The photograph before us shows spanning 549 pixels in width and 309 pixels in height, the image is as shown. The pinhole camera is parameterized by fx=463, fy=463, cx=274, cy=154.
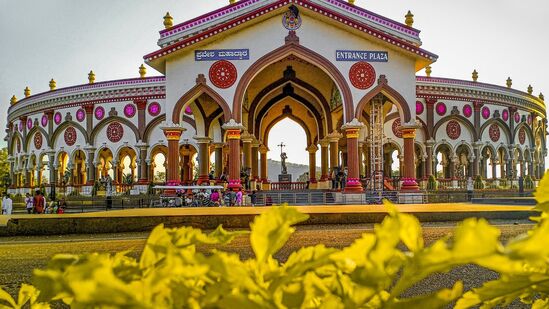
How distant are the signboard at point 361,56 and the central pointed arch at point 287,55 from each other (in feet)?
1.77

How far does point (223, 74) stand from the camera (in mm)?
17938

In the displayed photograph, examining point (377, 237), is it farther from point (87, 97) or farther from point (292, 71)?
point (87, 97)

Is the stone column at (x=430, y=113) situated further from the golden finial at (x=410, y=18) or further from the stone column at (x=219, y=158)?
the stone column at (x=219, y=158)

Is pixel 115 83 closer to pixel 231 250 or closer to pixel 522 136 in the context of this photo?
pixel 231 250

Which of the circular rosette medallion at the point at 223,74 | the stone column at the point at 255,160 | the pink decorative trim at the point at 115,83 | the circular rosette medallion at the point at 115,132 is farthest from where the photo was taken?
the circular rosette medallion at the point at 115,132

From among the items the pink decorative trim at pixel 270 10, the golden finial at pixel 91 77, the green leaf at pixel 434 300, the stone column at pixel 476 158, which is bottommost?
the green leaf at pixel 434 300

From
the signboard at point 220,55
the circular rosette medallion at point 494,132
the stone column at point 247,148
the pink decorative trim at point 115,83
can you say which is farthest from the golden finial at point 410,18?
the pink decorative trim at point 115,83

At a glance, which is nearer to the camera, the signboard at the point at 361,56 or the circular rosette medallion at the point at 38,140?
the signboard at the point at 361,56

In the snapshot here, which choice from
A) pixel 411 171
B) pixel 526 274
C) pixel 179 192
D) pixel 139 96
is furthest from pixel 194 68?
pixel 526 274

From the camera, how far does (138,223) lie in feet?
21.5

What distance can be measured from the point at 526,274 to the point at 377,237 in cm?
25

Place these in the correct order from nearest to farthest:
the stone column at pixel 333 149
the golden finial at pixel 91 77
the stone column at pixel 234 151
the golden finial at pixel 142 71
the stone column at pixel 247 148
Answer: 1. the stone column at pixel 234 151
2. the stone column at pixel 247 148
3. the stone column at pixel 333 149
4. the golden finial at pixel 142 71
5. the golden finial at pixel 91 77

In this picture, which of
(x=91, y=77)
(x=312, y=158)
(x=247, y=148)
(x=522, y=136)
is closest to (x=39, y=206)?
(x=247, y=148)

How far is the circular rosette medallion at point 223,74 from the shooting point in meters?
17.9
